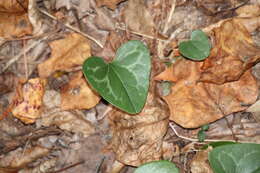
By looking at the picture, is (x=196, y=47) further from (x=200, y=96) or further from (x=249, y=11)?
(x=249, y=11)

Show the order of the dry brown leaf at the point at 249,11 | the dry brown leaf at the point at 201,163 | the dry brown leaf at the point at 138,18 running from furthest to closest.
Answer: the dry brown leaf at the point at 138,18 → the dry brown leaf at the point at 249,11 → the dry brown leaf at the point at 201,163

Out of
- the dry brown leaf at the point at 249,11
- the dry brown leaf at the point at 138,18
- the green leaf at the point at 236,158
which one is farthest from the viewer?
the dry brown leaf at the point at 138,18

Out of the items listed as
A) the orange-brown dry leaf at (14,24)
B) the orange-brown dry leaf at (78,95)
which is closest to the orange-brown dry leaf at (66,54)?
the orange-brown dry leaf at (78,95)

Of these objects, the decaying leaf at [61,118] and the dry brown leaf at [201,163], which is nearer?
the dry brown leaf at [201,163]

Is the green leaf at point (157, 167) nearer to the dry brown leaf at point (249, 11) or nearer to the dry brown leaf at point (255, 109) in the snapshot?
the dry brown leaf at point (255, 109)

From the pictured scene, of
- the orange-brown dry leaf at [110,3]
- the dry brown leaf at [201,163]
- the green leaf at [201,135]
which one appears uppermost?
the orange-brown dry leaf at [110,3]

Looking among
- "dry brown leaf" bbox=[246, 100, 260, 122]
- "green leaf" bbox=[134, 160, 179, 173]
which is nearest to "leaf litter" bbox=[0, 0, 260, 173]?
"dry brown leaf" bbox=[246, 100, 260, 122]

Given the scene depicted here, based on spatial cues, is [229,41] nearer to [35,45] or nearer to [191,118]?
[191,118]
